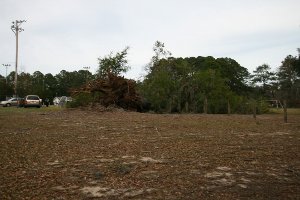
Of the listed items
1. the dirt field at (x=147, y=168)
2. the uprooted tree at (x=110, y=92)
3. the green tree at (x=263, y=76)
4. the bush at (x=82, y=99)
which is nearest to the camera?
the dirt field at (x=147, y=168)

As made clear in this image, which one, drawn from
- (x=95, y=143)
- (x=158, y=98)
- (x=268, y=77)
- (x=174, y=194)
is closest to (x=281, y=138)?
(x=95, y=143)

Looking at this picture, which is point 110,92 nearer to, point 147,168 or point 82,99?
point 82,99

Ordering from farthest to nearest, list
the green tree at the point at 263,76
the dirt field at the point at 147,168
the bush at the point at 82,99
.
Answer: the green tree at the point at 263,76 → the bush at the point at 82,99 → the dirt field at the point at 147,168

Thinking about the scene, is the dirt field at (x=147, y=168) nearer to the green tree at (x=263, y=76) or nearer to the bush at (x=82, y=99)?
the bush at (x=82, y=99)

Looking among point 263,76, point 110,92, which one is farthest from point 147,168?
point 263,76

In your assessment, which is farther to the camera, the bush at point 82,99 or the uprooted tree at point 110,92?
the bush at point 82,99

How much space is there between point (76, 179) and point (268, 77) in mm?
87100

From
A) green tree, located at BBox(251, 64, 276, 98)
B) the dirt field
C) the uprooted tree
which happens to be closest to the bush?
the uprooted tree

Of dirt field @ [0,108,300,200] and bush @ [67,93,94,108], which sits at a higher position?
bush @ [67,93,94,108]

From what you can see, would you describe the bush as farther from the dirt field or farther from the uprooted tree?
the dirt field

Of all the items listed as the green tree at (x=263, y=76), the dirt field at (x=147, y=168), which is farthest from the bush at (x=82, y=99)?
the green tree at (x=263, y=76)

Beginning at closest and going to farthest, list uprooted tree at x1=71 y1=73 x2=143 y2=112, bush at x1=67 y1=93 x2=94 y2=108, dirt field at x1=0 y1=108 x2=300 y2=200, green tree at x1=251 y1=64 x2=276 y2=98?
dirt field at x1=0 y1=108 x2=300 y2=200, uprooted tree at x1=71 y1=73 x2=143 y2=112, bush at x1=67 y1=93 x2=94 y2=108, green tree at x1=251 y1=64 x2=276 y2=98

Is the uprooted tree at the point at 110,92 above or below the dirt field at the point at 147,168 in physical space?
above

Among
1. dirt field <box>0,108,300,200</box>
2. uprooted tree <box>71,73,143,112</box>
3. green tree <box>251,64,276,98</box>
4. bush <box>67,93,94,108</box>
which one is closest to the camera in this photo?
dirt field <box>0,108,300,200</box>
